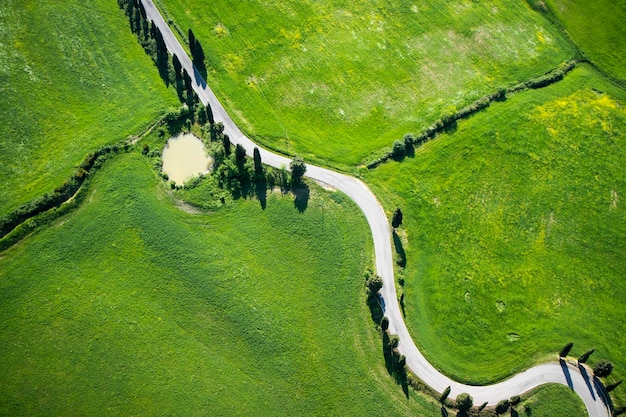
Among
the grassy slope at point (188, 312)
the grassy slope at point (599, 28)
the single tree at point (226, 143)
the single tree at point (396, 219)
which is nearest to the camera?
the grassy slope at point (188, 312)

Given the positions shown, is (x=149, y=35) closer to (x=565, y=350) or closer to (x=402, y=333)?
(x=402, y=333)

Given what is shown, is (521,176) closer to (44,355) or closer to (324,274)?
(324,274)

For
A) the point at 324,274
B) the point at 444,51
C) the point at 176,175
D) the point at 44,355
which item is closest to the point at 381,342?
the point at 324,274

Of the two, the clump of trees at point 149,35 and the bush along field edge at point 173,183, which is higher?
the clump of trees at point 149,35

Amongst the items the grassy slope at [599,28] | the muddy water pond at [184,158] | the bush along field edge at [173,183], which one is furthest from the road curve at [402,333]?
the grassy slope at [599,28]

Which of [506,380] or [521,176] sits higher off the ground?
[521,176]

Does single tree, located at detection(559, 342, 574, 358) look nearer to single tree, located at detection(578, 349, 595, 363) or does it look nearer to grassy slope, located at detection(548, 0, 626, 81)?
single tree, located at detection(578, 349, 595, 363)

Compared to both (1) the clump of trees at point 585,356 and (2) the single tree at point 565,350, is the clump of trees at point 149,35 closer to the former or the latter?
(2) the single tree at point 565,350
